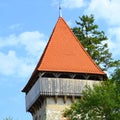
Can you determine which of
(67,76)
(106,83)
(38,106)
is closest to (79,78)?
(67,76)

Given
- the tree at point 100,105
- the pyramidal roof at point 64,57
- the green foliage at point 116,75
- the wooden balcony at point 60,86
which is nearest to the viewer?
the tree at point 100,105

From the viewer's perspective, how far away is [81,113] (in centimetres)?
3097

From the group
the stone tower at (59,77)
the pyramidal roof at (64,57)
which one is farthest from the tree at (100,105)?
the pyramidal roof at (64,57)

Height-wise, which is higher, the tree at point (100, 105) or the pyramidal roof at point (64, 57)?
the pyramidal roof at point (64, 57)

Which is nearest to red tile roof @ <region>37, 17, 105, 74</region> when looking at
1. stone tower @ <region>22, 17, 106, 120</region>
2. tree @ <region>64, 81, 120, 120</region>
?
stone tower @ <region>22, 17, 106, 120</region>

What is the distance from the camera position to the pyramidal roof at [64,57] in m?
38.5

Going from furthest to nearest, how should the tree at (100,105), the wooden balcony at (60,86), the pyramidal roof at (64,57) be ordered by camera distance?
the pyramidal roof at (64,57) → the wooden balcony at (60,86) → the tree at (100,105)

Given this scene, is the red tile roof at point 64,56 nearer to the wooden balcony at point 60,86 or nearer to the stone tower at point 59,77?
the stone tower at point 59,77

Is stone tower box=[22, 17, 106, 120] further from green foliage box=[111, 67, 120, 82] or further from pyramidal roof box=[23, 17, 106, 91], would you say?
green foliage box=[111, 67, 120, 82]

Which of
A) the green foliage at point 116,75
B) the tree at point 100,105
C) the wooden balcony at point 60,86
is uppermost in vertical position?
the wooden balcony at point 60,86

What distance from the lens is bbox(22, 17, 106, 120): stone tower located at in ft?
124

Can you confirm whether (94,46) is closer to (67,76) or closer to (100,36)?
(100,36)

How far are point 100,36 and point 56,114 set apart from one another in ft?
39.3

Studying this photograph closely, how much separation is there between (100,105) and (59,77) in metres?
8.33
